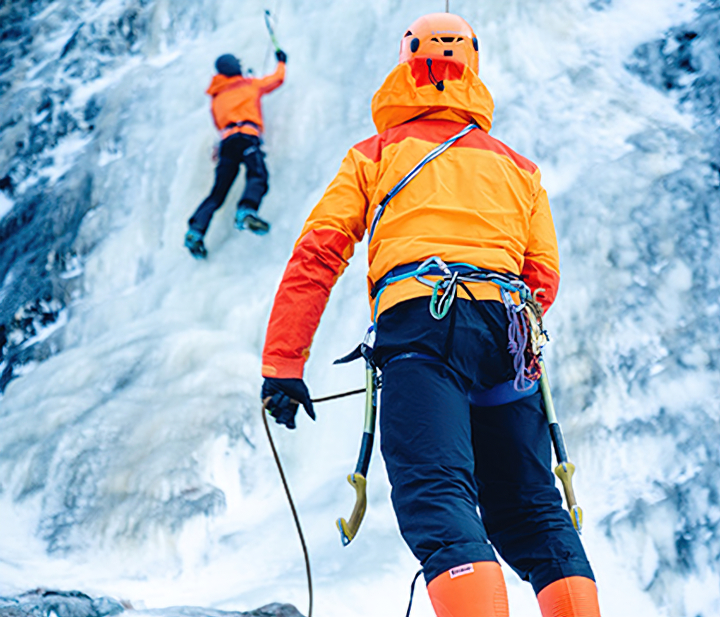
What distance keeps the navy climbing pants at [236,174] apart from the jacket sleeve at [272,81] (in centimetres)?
41

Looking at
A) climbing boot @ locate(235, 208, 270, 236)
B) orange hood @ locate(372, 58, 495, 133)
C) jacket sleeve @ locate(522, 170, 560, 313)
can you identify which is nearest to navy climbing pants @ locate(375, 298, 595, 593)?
jacket sleeve @ locate(522, 170, 560, 313)

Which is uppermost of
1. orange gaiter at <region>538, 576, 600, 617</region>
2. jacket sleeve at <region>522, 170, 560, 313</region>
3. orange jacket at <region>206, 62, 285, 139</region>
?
orange jacket at <region>206, 62, 285, 139</region>

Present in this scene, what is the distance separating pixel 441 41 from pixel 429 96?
0.19 m

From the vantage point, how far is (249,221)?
4531mm

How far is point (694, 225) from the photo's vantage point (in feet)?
10.5

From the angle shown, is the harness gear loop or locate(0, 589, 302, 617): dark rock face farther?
locate(0, 589, 302, 617): dark rock face

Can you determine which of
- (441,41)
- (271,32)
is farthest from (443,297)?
(271,32)

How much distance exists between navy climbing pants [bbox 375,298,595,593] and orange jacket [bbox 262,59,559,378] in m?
0.09

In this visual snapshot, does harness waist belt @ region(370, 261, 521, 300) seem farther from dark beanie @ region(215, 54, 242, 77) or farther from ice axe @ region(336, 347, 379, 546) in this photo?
dark beanie @ region(215, 54, 242, 77)

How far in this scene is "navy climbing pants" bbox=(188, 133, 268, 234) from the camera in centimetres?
462

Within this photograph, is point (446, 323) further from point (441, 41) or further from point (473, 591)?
point (441, 41)

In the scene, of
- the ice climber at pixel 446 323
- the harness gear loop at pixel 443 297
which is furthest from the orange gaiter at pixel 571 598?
the harness gear loop at pixel 443 297

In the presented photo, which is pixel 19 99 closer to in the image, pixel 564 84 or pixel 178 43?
pixel 178 43

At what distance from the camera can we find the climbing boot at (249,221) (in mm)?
4523
